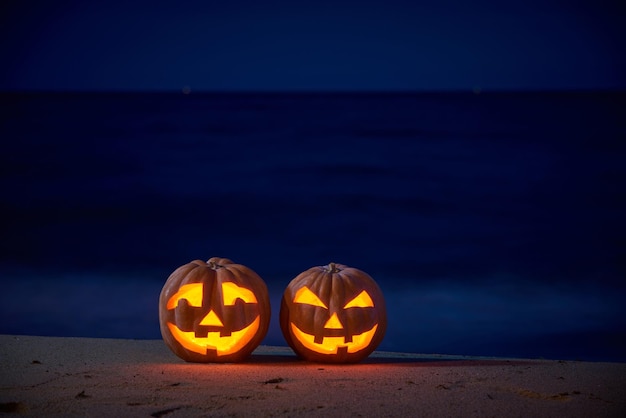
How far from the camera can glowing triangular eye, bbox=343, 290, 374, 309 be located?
528 centimetres

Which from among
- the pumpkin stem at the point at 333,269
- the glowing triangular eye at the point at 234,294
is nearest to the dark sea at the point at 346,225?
the pumpkin stem at the point at 333,269

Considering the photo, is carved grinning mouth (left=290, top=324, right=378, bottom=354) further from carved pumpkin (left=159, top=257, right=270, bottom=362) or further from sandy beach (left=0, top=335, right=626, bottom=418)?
carved pumpkin (left=159, top=257, right=270, bottom=362)

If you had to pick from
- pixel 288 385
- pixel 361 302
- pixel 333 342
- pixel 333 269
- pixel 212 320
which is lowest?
pixel 288 385

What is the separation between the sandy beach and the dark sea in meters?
2.39

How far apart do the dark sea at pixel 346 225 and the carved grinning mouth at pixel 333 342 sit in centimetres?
237

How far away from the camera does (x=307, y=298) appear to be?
5297 mm

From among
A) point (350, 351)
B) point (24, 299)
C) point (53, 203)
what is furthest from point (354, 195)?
point (350, 351)

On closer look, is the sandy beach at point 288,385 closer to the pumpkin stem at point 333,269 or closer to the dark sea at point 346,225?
the pumpkin stem at point 333,269

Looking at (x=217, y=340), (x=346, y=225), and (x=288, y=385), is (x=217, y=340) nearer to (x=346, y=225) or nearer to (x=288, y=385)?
(x=288, y=385)

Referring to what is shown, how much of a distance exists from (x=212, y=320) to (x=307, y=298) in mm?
573

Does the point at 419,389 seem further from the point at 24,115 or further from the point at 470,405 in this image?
the point at 24,115


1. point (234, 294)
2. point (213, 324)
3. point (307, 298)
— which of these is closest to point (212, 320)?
point (213, 324)

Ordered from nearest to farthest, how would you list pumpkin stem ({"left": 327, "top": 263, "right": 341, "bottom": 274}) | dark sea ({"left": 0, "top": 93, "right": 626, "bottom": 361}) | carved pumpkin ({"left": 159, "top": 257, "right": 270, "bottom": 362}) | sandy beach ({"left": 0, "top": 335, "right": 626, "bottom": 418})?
sandy beach ({"left": 0, "top": 335, "right": 626, "bottom": 418}), carved pumpkin ({"left": 159, "top": 257, "right": 270, "bottom": 362}), pumpkin stem ({"left": 327, "top": 263, "right": 341, "bottom": 274}), dark sea ({"left": 0, "top": 93, "right": 626, "bottom": 361})

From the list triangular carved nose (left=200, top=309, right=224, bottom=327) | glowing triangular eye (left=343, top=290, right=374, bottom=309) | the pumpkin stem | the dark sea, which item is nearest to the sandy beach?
triangular carved nose (left=200, top=309, right=224, bottom=327)
